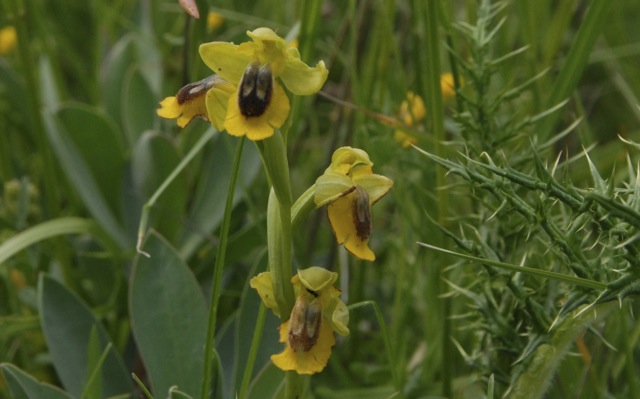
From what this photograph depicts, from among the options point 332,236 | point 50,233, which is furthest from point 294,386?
point 332,236

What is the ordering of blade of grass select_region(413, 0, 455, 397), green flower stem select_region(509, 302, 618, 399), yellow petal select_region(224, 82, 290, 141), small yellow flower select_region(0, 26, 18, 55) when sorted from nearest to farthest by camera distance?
yellow petal select_region(224, 82, 290, 141), green flower stem select_region(509, 302, 618, 399), blade of grass select_region(413, 0, 455, 397), small yellow flower select_region(0, 26, 18, 55)

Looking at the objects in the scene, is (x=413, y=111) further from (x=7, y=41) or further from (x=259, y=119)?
(x=7, y=41)

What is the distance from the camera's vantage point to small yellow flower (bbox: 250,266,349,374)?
0.94 metres

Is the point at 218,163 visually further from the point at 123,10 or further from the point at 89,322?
the point at 123,10

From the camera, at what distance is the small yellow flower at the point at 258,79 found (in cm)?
88

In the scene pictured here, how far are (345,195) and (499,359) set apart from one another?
1.50ft

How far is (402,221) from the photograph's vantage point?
169 cm

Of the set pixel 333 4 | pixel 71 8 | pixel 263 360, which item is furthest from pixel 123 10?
pixel 263 360

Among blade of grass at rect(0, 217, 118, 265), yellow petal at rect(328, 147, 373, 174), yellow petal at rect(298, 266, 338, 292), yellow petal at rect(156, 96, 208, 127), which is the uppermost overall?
yellow petal at rect(156, 96, 208, 127)

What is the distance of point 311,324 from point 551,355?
1.16 feet

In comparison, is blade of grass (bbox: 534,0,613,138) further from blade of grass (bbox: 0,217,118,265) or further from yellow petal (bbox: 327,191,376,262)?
blade of grass (bbox: 0,217,118,265)

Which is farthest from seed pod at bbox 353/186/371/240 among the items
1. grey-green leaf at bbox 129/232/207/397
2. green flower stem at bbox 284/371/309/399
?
grey-green leaf at bbox 129/232/207/397

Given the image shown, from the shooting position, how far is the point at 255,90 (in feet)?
2.95

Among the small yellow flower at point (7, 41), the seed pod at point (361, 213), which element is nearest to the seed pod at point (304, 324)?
the seed pod at point (361, 213)
